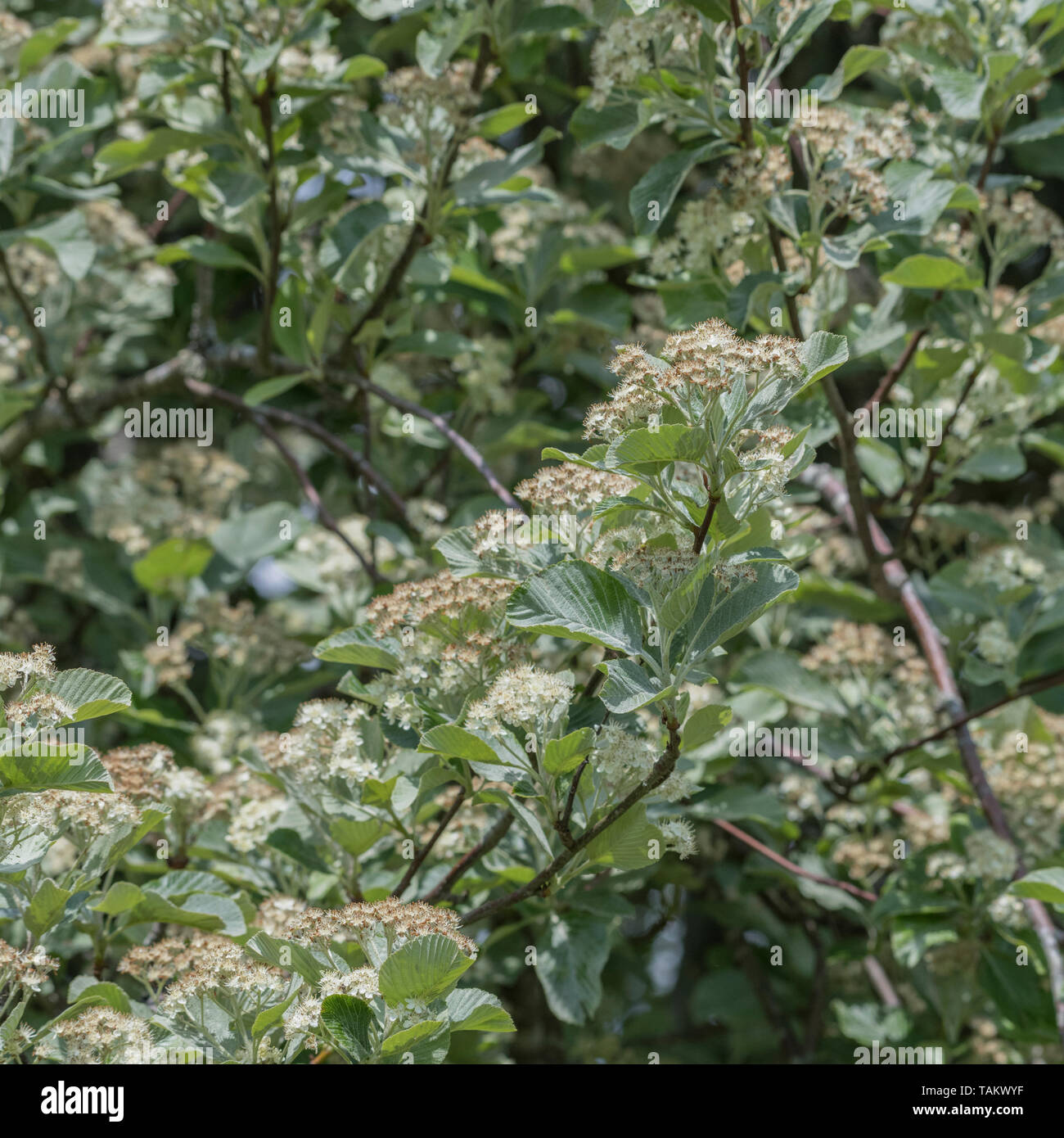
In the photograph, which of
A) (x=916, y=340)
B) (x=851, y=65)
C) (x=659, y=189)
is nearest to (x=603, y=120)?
(x=659, y=189)

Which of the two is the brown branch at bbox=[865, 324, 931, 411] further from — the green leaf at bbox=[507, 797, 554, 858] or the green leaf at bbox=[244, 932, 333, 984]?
the green leaf at bbox=[244, 932, 333, 984]

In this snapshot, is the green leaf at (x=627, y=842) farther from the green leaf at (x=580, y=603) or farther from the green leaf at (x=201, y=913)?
the green leaf at (x=201, y=913)

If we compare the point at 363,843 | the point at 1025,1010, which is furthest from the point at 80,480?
the point at 1025,1010

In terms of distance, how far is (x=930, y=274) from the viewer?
106 inches

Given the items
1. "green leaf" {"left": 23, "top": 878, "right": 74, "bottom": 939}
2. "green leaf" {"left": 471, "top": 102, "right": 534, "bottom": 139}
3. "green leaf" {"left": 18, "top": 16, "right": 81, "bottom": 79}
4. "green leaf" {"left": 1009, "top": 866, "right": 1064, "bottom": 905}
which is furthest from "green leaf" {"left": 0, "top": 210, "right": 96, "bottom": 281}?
"green leaf" {"left": 1009, "top": 866, "right": 1064, "bottom": 905}

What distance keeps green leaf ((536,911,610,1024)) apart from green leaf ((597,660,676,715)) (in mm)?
912

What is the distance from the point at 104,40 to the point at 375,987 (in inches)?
93.9

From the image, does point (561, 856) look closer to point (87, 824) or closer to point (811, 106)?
point (87, 824)

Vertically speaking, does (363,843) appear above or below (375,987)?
above

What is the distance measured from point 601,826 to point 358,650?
0.53 meters

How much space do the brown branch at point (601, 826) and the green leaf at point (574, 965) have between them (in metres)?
0.42

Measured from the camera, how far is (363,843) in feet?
7.49

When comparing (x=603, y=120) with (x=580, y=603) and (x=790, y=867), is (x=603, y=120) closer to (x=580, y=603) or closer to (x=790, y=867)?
(x=580, y=603)

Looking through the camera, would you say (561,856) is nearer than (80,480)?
Yes
